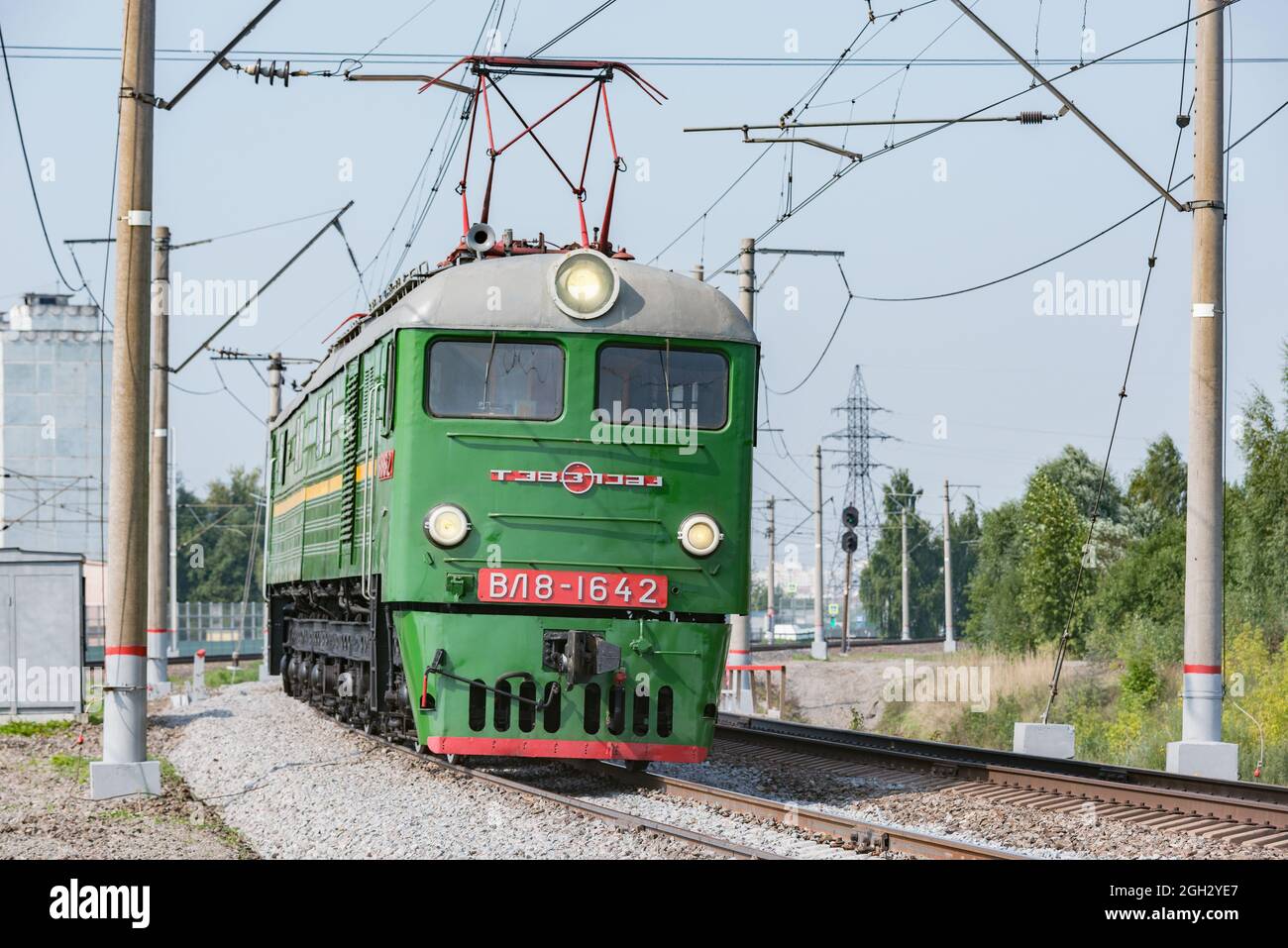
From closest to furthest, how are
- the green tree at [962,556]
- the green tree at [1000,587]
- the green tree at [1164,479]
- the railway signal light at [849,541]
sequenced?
the railway signal light at [849,541] → the green tree at [1000,587] → the green tree at [1164,479] → the green tree at [962,556]

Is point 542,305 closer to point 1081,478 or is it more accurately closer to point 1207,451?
point 1207,451

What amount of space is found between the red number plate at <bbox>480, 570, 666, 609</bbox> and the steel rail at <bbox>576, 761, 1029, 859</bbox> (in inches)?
57.3

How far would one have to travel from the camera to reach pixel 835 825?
9.84 metres

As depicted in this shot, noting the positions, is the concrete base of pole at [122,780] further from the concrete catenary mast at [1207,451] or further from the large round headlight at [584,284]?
the concrete catenary mast at [1207,451]

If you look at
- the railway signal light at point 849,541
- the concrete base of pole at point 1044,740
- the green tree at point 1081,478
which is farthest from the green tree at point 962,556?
the concrete base of pole at point 1044,740

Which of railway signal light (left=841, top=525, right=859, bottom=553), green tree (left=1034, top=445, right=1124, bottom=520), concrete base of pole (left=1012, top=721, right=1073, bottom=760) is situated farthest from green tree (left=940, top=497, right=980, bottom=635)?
concrete base of pole (left=1012, top=721, right=1073, bottom=760)

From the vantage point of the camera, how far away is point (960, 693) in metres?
28.7

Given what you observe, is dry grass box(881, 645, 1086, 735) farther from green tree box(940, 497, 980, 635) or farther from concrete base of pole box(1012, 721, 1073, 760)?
green tree box(940, 497, 980, 635)

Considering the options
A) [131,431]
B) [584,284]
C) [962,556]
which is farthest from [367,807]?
[962,556]

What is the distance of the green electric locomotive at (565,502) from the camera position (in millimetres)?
11367

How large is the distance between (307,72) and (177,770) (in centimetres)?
687

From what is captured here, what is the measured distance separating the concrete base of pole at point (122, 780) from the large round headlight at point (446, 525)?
310 centimetres
